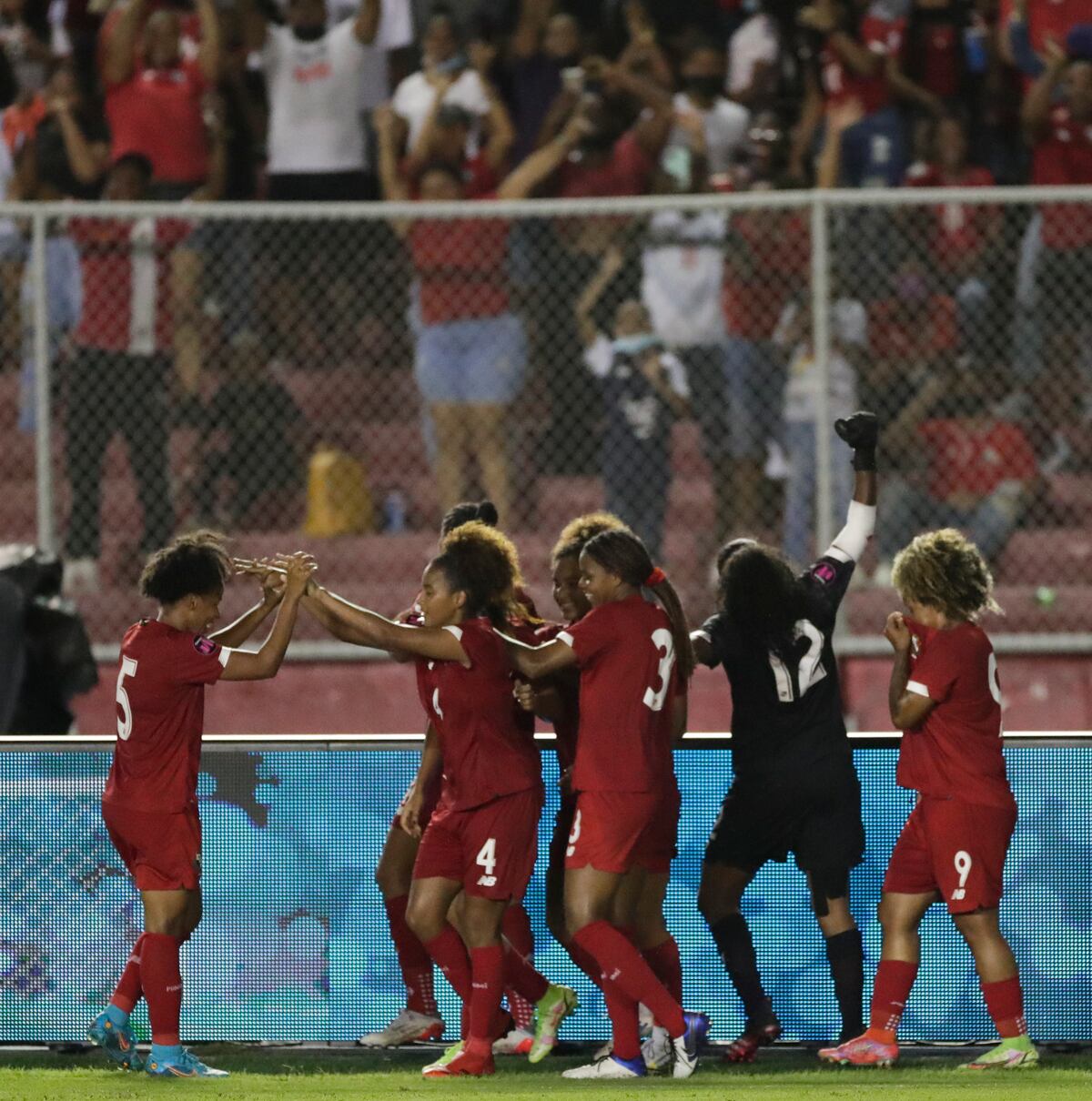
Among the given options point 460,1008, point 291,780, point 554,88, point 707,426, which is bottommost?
point 460,1008

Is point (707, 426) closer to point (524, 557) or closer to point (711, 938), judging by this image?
point (524, 557)

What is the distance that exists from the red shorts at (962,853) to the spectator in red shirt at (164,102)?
290 inches


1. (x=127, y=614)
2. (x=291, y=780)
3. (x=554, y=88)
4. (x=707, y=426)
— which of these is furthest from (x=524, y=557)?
(x=291, y=780)

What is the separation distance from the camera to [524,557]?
11320mm

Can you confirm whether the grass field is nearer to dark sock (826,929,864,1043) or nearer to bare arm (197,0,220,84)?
dark sock (826,929,864,1043)

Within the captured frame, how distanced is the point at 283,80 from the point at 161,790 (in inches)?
278

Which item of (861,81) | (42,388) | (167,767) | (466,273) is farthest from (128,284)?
(167,767)

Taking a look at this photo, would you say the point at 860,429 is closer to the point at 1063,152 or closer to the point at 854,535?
the point at 854,535

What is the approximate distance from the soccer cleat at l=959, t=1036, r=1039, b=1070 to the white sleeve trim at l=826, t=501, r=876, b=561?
4.92 feet

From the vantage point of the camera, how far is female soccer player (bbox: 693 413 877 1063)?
6719 millimetres

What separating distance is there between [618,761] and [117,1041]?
1635 mm

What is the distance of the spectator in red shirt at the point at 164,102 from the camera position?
12.7 m

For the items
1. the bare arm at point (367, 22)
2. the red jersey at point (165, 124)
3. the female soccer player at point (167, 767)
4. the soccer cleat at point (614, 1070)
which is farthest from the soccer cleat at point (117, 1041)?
the bare arm at point (367, 22)

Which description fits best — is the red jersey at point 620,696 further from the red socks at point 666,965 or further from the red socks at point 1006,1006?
the red socks at point 1006,1006
